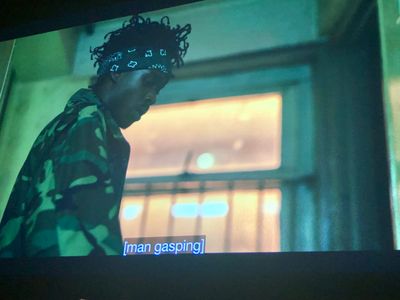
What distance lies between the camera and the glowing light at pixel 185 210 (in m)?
1.54

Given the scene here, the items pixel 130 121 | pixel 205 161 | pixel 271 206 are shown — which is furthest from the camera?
pixel 130 121

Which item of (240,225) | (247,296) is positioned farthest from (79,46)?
(247,296)

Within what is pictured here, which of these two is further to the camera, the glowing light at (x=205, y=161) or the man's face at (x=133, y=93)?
the man's face at (x=133, y=93)

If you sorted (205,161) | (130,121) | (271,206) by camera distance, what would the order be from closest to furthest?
(271,206)
(205,161)
(130,121)

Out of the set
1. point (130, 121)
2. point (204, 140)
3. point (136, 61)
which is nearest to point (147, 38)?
point (136, 61)

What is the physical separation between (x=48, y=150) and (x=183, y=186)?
47 centimetres

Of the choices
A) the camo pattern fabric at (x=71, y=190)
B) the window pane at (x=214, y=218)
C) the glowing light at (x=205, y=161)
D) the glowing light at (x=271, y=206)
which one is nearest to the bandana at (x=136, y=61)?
the camo pattern fabric at (x=71, y=190)

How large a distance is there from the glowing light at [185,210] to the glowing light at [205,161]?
113 millimetres

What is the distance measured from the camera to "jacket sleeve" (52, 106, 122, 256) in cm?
157

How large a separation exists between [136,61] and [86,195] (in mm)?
471

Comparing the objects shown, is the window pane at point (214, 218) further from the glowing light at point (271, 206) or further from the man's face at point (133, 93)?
the man's face at point (133, 93)

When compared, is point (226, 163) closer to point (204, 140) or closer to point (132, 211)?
point (204, 140)

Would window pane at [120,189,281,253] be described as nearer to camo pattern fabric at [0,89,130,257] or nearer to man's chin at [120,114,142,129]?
camo pattern fabric at [0,89,130,257]

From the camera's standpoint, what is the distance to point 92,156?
1668 mm
